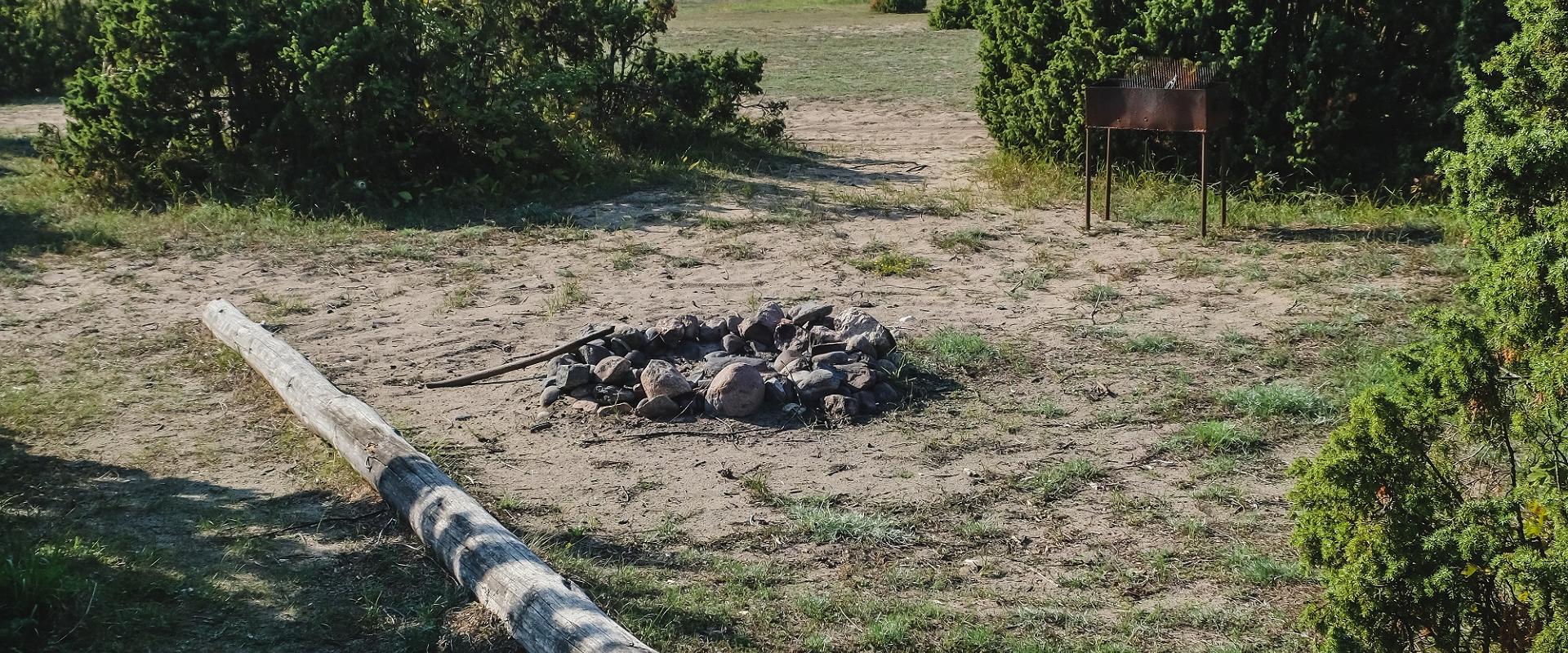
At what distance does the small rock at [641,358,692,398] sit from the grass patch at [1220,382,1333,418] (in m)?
2.50

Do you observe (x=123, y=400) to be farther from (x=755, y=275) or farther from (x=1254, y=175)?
(x=1254, y=175)

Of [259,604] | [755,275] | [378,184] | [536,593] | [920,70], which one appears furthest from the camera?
[920,70]

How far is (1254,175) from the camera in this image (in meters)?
10.5

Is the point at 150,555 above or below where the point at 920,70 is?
below

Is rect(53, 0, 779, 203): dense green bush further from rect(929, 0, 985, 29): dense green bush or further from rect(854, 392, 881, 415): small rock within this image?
rect(929, 0, 985, 29): dense green bush

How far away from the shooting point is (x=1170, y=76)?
957 cm

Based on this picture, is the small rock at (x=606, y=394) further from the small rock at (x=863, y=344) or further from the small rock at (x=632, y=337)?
the small rock at (x=863, y=344)

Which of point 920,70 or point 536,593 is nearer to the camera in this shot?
point 536,593

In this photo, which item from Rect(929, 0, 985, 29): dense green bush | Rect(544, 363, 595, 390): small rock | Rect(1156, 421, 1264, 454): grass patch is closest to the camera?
Rect(1156, 421, 1264, 454): grass patch

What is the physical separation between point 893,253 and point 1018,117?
10.7 ft

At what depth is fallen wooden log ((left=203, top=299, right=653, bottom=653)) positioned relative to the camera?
4.00 m

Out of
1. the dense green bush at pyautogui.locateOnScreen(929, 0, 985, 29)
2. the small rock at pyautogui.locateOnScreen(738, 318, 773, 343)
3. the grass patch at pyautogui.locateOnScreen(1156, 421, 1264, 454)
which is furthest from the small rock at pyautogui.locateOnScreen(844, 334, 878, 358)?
the dense green bush at pyautogui.locateOnScreen(929, 0, 985, 29)

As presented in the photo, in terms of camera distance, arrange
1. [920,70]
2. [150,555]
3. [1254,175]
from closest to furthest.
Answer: [150,555] < [1254,175] < [920,70]

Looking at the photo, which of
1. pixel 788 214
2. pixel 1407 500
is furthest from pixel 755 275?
pixel 1407 500
